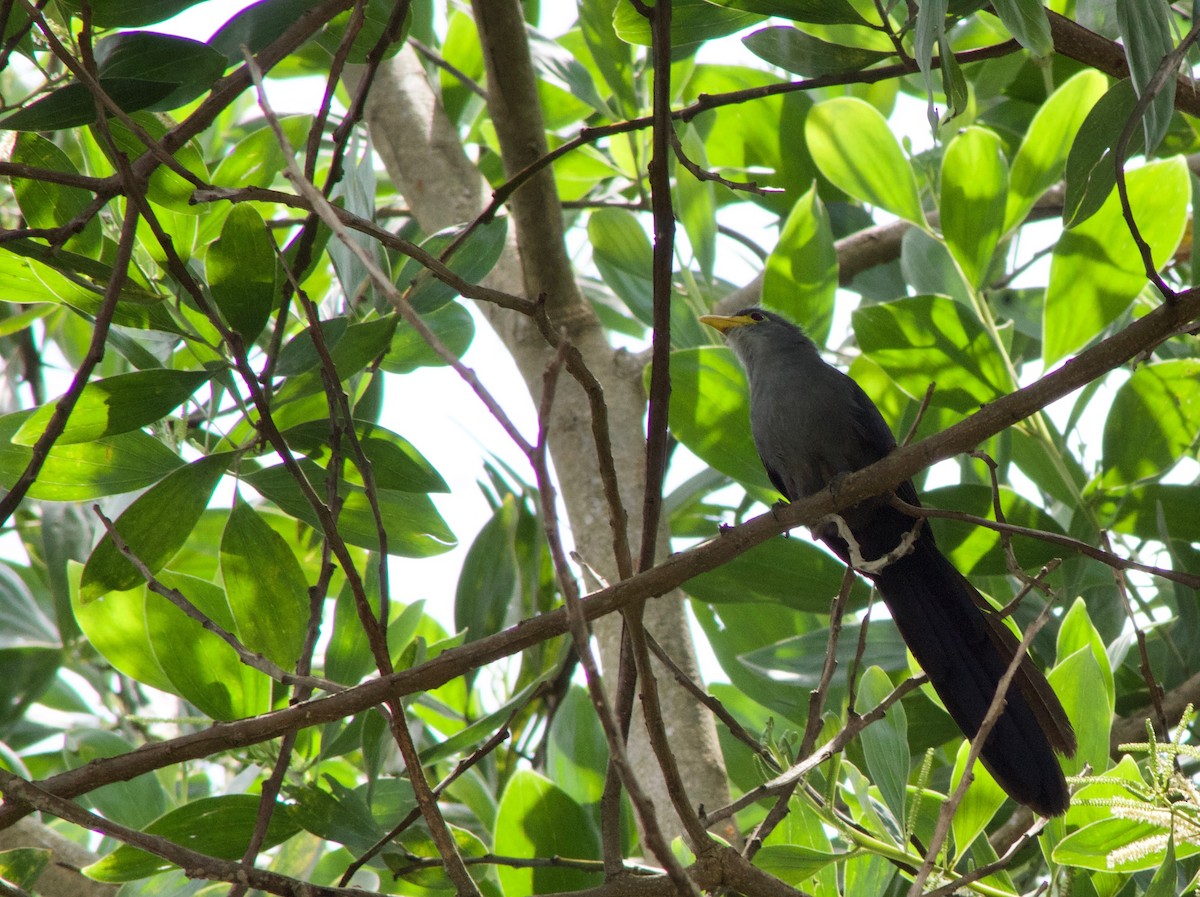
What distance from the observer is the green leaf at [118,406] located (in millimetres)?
2539

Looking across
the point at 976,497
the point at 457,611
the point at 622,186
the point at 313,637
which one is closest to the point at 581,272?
the point at 622,186

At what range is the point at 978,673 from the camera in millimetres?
3299

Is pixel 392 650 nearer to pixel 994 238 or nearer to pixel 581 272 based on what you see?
pixel 994 238

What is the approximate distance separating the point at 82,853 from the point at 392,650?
1.11 meters

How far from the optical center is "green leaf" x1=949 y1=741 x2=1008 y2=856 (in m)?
2.62

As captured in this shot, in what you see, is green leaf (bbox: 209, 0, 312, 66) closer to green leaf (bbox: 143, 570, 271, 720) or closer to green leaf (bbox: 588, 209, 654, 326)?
green leaf (bbox: 143, 570, 271, 720)

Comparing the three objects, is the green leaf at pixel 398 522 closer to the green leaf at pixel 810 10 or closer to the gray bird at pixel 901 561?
the gray bird at pixel 901 561

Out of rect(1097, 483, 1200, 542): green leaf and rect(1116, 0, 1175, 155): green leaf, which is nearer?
rect(1116, 0, 1175, 155): green leaf

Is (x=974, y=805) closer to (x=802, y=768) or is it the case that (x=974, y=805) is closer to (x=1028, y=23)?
(x=802, y=768)

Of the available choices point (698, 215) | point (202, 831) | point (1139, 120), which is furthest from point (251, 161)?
point (1139, 120)

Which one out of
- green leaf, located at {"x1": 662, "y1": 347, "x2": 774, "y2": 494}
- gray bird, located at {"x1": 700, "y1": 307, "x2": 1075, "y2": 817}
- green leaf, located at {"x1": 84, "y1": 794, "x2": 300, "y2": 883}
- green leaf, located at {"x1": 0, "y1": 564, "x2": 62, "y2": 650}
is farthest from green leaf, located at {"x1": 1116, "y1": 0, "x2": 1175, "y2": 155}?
green leaf, located at {"x1": 0, "y1": 564, "x2": 62, "y2": 650}

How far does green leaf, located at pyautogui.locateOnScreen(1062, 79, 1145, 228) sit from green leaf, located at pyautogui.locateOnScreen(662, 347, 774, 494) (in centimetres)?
106

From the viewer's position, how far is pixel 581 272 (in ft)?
17.7

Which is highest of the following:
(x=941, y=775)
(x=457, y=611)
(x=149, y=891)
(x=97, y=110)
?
(x=97, y=110)
